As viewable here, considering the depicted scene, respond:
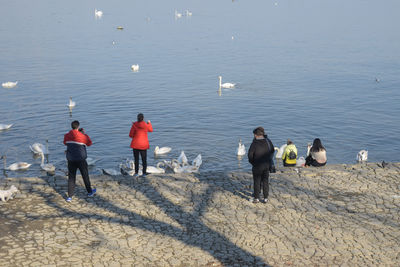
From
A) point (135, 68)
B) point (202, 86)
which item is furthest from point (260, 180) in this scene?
point (135, 68)

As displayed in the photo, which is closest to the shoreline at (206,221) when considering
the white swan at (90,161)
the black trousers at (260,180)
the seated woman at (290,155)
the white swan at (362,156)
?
the black trousers at (260,180)

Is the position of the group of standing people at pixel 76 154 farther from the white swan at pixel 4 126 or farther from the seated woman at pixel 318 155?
the white swan at pixel 4 126

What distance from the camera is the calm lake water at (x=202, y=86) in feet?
92.7

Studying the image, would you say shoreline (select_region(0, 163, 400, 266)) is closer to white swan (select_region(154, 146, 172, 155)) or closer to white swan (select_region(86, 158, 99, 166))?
white swan (select_region(86, 158, 99, 166))

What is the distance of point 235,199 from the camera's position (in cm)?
1366

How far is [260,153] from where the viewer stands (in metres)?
12.9

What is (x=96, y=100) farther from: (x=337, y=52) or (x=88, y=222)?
(x=337, y=52)

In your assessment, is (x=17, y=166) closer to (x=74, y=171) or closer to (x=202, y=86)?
(x=74, y=171)

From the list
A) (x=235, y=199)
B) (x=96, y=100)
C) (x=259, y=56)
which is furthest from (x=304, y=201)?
(x=259, y=56)

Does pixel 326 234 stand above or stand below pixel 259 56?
below

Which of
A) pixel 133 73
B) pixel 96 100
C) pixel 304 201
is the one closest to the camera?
pixel 304 201

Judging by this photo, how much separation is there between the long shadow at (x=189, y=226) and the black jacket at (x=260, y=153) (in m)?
1.74

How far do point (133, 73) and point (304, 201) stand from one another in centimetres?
3538

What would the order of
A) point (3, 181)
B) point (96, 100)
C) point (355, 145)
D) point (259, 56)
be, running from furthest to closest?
point (259, 56) → point (96, 100) → point (355, 145) → point (3, 181)
